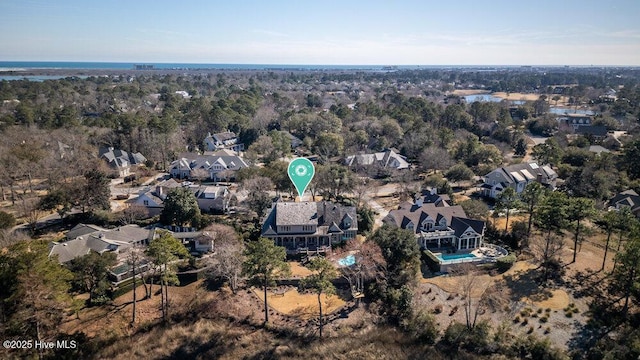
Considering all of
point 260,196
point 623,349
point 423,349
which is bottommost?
point 423,349

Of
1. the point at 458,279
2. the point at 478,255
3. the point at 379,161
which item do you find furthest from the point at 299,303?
the point at 379,161

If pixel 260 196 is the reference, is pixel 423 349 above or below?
below

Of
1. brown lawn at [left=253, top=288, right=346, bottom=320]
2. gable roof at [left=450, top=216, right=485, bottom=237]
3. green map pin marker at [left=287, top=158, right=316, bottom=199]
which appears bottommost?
brown lawn at [left=253, top=288, right=346, bottom=320]

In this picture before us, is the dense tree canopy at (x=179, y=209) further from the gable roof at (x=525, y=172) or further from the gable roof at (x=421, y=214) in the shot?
the gable roof at (x=525, y=172)

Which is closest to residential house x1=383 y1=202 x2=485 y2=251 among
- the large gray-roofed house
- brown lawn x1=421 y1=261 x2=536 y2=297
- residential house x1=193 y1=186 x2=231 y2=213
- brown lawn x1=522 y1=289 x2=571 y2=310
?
brown lawn x1=421 y1=261 x2=536 y2=297

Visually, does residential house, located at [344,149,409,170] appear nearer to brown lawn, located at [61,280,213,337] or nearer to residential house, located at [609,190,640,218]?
residential house, located at [609,190,640,218]

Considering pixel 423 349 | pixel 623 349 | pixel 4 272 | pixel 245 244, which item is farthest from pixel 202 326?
pixel 623 349

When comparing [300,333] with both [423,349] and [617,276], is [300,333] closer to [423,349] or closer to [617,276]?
[423,349]
